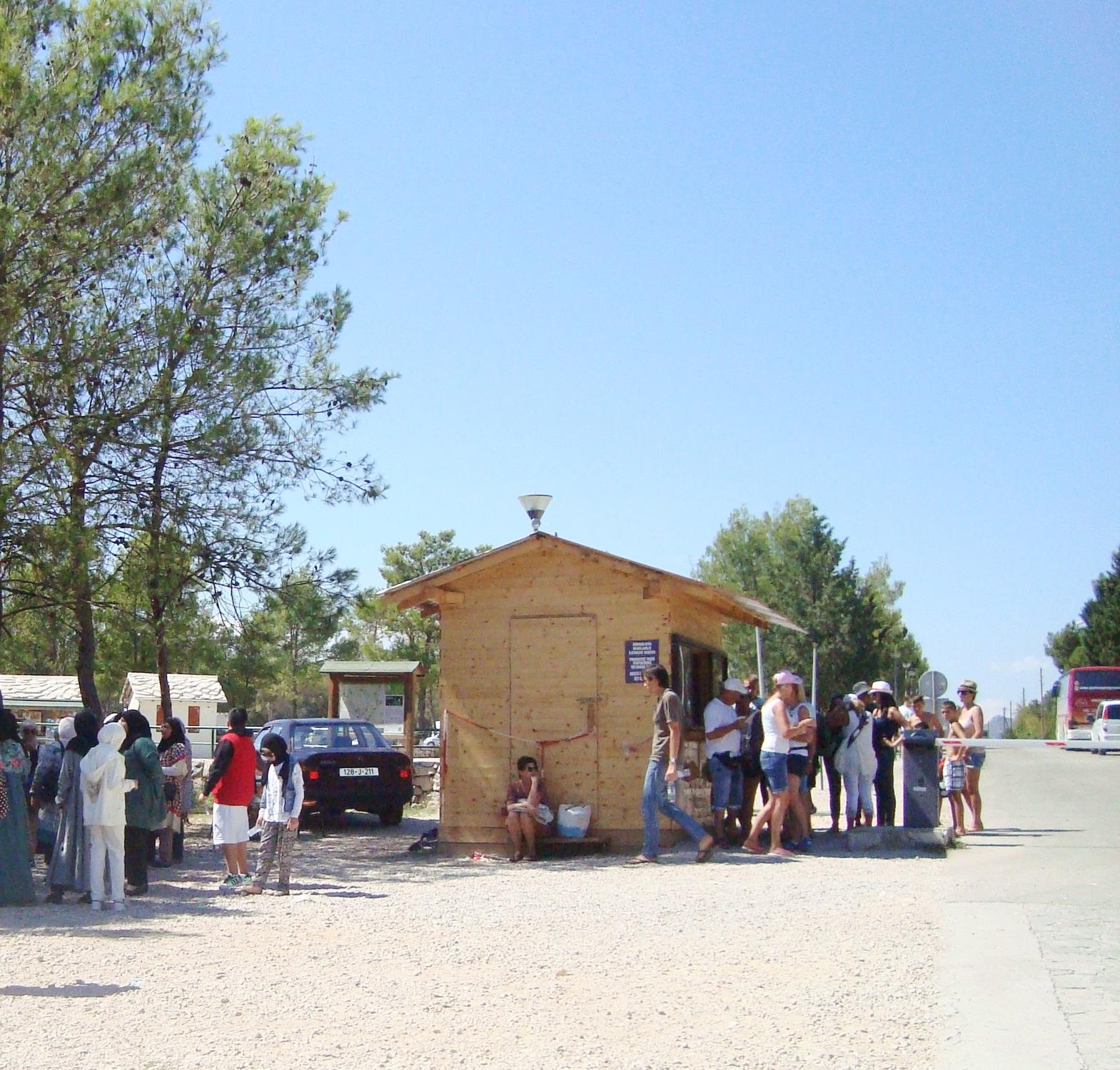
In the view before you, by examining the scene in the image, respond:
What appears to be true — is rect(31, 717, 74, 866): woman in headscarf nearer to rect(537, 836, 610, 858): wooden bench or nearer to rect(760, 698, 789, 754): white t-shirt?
rect(537, 836, 610, 858): wooden bench

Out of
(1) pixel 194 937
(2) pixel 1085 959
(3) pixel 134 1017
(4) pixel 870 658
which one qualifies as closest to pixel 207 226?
(1) pixel 194 937

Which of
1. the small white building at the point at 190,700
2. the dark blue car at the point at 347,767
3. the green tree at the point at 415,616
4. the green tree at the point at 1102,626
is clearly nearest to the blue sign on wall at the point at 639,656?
the dark blue car at the point at 347,767

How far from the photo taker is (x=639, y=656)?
14.2 metres

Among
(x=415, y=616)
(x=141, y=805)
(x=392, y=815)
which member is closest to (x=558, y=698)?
(x=141, y=805)

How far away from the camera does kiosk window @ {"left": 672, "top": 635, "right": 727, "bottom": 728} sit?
1461 cm

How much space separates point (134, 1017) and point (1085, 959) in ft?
16.7

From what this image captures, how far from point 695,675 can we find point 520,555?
2.68m

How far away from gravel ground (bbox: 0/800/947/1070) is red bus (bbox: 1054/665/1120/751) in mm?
39321

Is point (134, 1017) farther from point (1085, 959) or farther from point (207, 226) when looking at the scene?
point (207, 226)

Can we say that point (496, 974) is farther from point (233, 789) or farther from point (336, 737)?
point (336, 737)

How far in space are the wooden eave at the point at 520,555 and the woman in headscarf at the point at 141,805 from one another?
12.2 feet

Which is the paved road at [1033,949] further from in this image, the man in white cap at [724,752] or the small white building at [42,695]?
the small white building at [42,695]

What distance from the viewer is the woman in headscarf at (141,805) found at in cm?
1115

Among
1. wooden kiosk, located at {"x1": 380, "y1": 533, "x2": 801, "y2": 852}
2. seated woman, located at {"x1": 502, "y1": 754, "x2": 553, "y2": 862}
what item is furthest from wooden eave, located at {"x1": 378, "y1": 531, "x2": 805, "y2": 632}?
seated woman, located at {"x1": 502, "y1": 754, "x2": 553, "y2": 862}
